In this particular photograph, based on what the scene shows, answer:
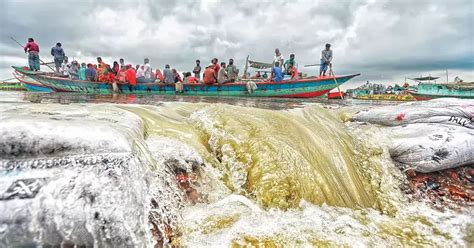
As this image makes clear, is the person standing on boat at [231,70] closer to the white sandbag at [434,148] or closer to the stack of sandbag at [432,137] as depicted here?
the stack of sandbag at [432,137]

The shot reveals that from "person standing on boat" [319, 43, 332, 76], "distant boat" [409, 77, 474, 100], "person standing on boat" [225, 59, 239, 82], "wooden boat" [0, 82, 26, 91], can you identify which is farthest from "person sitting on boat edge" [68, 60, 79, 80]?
"distant boat" [409, 77, 474, 100]

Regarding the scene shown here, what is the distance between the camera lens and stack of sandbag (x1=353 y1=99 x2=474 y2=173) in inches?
138

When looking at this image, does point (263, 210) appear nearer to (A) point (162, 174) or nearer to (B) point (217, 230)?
(B) point (217, 230)

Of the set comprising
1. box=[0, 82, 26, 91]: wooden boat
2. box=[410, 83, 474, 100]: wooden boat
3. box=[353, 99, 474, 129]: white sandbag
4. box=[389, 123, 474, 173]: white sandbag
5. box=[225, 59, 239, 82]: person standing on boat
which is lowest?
box=[389, 123, 474, 173]: white sandbag

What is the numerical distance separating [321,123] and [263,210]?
2.24 meters

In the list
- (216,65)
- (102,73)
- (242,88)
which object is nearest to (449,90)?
(242,88)

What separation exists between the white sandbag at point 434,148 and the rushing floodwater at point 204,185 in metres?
0.21

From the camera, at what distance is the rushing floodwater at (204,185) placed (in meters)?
1.55

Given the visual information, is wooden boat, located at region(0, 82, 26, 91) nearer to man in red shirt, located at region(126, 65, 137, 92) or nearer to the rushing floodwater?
man in red shirt, located at region(126, 65, 137, 92)

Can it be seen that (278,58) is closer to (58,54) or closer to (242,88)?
(242,88)

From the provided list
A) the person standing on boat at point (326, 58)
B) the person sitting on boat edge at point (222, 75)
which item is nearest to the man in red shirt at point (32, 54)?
the person sitting on boat edge at point (222, 75)

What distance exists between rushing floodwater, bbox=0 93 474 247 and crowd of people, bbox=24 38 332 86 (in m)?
10.7

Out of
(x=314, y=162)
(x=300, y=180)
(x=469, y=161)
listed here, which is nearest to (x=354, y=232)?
(x=300, y=180)

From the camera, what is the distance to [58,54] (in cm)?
1875
